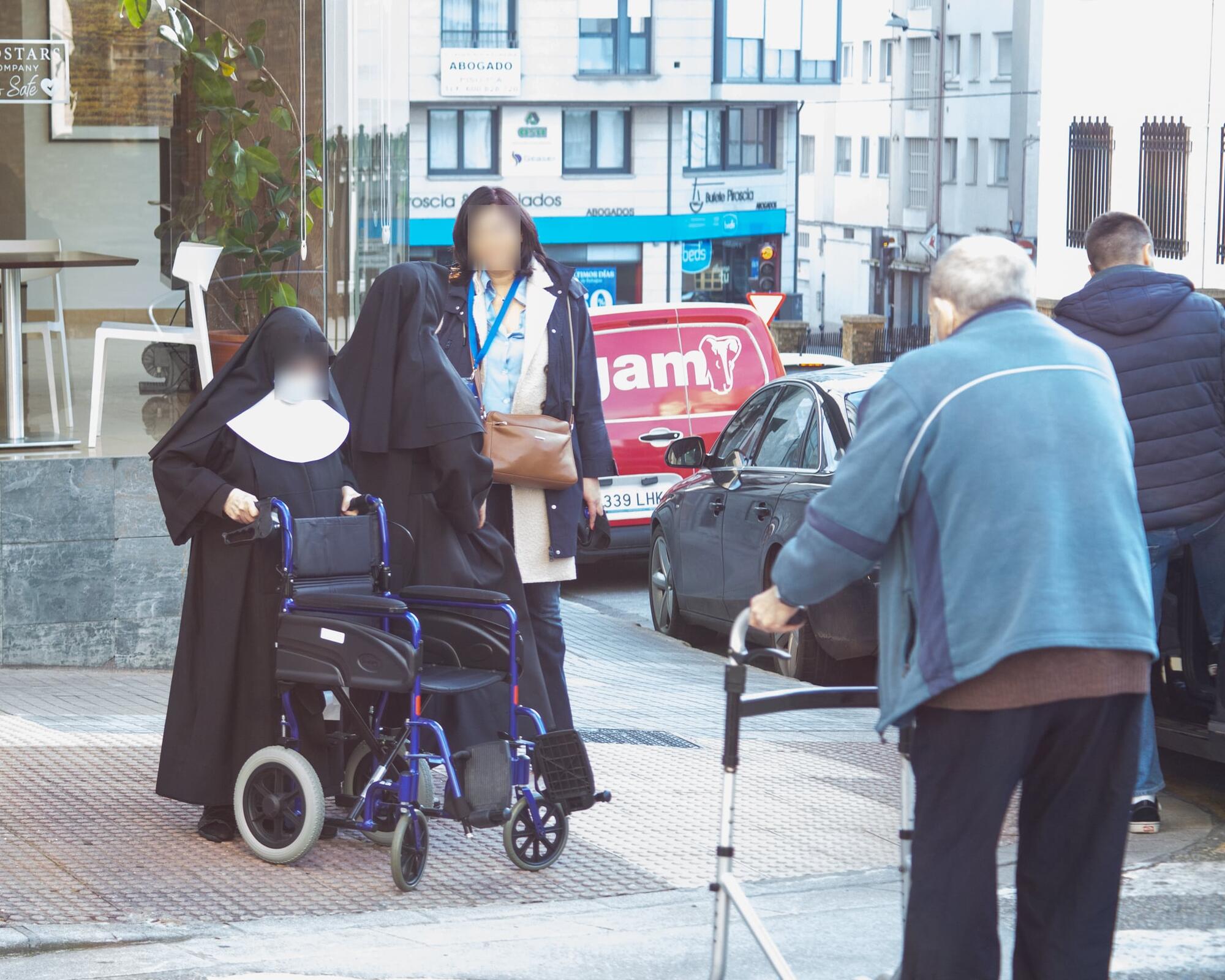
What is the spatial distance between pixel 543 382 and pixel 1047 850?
10.5 feet

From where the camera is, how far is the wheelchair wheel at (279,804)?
576cm

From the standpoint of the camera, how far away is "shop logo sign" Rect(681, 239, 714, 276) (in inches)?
2121

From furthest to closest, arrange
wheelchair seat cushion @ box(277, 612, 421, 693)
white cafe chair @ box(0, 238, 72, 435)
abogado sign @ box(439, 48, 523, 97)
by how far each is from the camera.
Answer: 1. abogado sign @ box(439, 48, 523, 97)
2. white cafe chair @ box(0, 238, 72, 435)
3. wheelchair seat cushion @ box(277, 612, 421, 693)

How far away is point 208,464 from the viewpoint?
6109 millimetres

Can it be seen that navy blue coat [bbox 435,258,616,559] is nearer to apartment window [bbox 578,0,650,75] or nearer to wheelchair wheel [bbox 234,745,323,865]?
wheelchair wheel [bbox 234,745,323,865]

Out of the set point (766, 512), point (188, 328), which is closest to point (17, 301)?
point (188, 328)

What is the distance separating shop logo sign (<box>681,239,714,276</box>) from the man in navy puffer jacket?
1875 inches

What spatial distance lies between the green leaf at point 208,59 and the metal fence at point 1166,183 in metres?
13.0

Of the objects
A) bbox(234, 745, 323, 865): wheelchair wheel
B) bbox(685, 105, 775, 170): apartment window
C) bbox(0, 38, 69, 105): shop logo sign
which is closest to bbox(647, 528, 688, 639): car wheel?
bbox(0, 38, 69, 105): shop logo sign

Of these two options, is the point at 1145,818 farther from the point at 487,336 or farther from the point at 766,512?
the point at 766,512

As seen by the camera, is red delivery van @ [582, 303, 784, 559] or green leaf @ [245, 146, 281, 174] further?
red delivery van @ [582, 303, 784, 559]

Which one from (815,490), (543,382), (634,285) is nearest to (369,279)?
(815,490)

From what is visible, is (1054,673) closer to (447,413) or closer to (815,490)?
(447,413)

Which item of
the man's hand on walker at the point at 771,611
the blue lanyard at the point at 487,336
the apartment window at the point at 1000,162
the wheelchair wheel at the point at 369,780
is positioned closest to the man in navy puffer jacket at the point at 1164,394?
the blue lanyard at the point at 487,336
